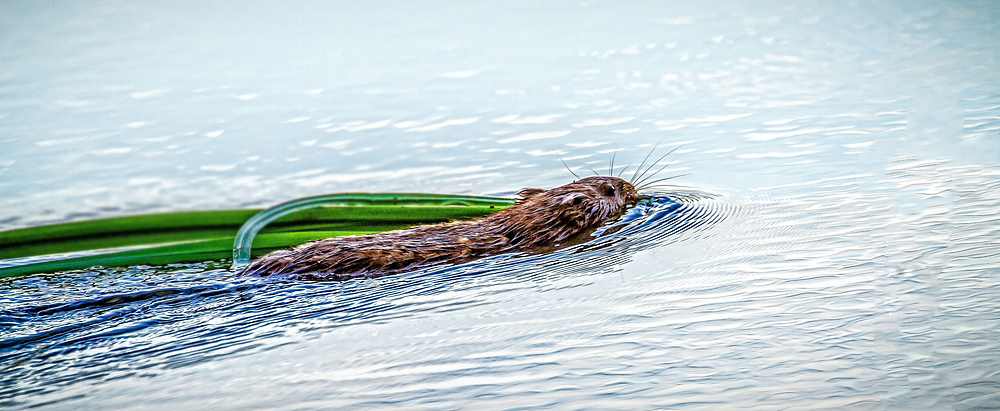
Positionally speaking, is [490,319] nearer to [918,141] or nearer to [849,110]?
[918,141]

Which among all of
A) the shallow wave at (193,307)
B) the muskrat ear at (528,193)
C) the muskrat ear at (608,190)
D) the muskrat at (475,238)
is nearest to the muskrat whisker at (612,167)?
the muskrat at (475,238)

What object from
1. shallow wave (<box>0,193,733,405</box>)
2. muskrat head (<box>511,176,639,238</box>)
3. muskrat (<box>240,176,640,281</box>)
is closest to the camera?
shallow wave (<box>0,193,733,405</box>)

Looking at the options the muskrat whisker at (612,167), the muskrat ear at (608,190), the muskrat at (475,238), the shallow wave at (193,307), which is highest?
the muskrat whisker at (612,167)

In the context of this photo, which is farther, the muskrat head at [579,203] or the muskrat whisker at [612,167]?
the muskrat whisker at [612,167]

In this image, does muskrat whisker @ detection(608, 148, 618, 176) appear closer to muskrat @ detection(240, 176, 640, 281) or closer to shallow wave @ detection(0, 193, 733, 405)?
muskrat @ detection(240, 176, 640, 281)

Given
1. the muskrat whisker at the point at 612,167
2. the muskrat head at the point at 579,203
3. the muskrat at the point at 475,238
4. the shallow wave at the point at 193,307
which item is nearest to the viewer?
the shallow wave at the point at 193,307

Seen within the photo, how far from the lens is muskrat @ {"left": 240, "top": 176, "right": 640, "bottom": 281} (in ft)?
14.3

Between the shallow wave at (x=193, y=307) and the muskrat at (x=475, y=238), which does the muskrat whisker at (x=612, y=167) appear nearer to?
the muskrat at (x=475, y=238)

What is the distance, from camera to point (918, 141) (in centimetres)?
575

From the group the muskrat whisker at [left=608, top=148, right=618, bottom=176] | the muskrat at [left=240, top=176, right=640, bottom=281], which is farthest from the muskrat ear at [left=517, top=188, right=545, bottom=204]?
the muskrat whisker at [left=608, top=148, right=618, bottom=176]

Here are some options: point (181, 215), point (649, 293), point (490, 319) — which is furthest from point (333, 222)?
point (649, 293)

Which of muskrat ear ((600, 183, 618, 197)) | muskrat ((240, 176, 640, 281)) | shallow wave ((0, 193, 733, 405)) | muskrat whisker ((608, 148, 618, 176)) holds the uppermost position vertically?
muskrat whisker ((608, 148, 618, 176))

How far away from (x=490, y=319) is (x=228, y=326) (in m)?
1.17

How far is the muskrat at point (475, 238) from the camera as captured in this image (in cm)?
437
